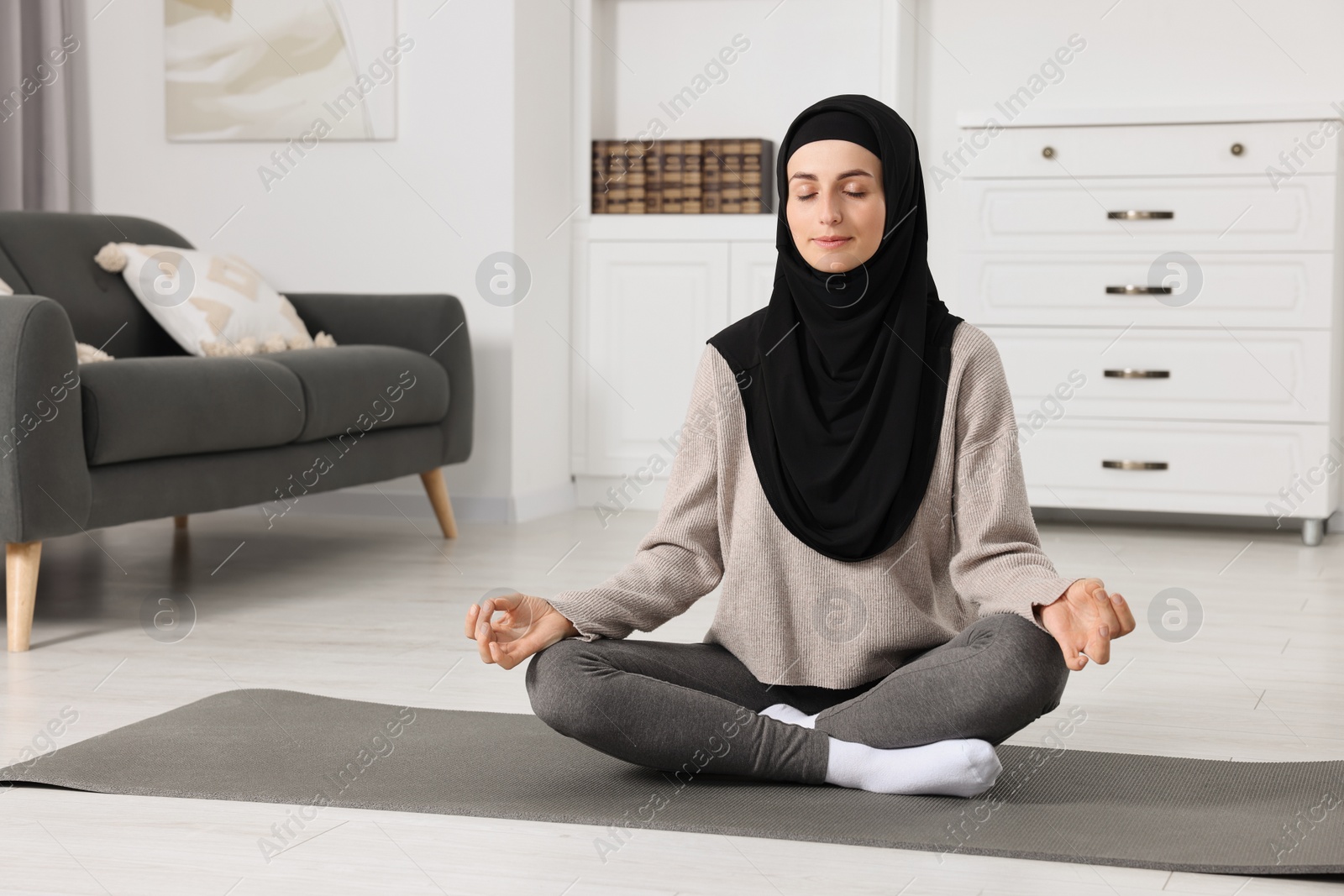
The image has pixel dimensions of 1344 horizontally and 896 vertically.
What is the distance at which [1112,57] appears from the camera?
414cm

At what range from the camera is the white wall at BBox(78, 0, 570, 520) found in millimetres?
3924

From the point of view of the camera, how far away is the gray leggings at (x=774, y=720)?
4.77 feet

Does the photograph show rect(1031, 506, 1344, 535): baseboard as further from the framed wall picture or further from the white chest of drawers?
the framed wall picture

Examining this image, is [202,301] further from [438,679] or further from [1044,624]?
[1044,624]

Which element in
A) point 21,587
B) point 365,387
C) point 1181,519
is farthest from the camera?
point 1181,519

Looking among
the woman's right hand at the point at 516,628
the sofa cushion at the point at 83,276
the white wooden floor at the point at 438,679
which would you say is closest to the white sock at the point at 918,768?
the white wooden floor at the point at 438,679

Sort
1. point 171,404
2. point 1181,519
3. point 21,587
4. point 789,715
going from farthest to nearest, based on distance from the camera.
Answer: point 1181,519 < point 171,404 < point 21,587 < point 789,715

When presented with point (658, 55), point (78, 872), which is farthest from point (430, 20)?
point (78, 872)

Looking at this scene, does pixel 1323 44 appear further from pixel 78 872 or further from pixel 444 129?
pixel 78 872

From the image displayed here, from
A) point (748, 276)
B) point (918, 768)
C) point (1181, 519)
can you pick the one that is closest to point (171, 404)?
point (918, 768)

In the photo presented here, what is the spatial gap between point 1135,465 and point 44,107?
3.25 m

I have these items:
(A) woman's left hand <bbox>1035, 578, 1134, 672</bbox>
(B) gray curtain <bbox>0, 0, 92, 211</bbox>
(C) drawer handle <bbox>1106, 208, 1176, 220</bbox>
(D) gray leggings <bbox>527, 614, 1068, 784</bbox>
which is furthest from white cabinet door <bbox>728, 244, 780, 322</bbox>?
(A) woman's left hand <bbox>1035, 578, 1134, 672</bbox>

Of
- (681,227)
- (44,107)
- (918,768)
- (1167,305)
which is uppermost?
(44,107)

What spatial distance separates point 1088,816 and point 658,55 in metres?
3.44
